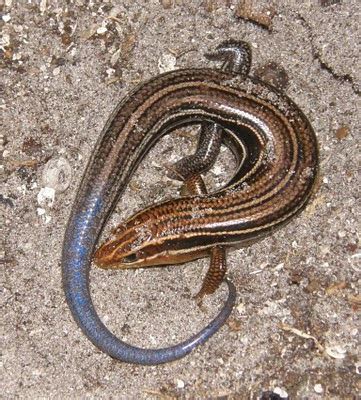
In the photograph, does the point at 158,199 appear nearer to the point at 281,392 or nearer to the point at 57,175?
the point at 57,175

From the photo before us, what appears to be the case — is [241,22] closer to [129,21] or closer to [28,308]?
[129,21]

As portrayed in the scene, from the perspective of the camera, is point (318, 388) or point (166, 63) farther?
point (166, 63)

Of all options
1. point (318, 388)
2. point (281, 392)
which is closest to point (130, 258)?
point (281, 392)

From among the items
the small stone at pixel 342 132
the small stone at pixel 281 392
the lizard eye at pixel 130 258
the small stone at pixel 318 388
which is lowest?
the small stone at pixel 281 392

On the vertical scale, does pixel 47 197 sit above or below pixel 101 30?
below

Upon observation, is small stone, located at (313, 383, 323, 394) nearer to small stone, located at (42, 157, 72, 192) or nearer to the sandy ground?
the sandy ground

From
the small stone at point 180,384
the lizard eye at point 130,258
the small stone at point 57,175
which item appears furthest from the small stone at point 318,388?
the small stone at point 57,175

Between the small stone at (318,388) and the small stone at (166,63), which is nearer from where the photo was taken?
the small stone at (318,388)

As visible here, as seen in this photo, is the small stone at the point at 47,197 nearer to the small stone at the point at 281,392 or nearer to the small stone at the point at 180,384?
the small stone at the point at 180,384
